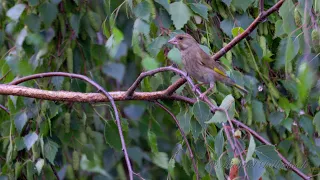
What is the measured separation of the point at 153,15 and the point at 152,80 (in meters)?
0.41

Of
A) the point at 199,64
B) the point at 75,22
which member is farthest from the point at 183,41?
the point at 75,22

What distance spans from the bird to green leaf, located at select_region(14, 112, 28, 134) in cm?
91

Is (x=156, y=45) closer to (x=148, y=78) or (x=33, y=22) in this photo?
(x=148, y=78)

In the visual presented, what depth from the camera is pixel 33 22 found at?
4.05 meters

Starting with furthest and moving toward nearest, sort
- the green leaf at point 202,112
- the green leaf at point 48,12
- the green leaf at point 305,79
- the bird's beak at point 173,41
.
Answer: the green leaf at point 48,12 → the bird's beak at point 173,41 → the green leaf at point 202,112 → the green leaf at point 305,79

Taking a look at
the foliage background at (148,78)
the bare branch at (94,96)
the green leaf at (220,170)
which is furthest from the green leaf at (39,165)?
the green leaf at (220,170)

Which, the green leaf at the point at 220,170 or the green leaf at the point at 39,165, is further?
the green leaf at the point at 39,165

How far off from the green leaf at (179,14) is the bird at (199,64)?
0.26 metres

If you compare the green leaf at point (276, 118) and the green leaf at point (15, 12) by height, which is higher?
the green leaf at point (15, 12)

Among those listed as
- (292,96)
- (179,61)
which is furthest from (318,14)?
(292,96)

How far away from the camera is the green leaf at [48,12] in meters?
3.95

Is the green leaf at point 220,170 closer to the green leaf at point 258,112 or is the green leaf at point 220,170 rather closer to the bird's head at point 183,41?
the bird's head at point 183,41

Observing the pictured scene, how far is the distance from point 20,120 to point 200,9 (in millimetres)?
1191

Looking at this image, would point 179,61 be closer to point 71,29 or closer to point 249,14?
point 249,14
